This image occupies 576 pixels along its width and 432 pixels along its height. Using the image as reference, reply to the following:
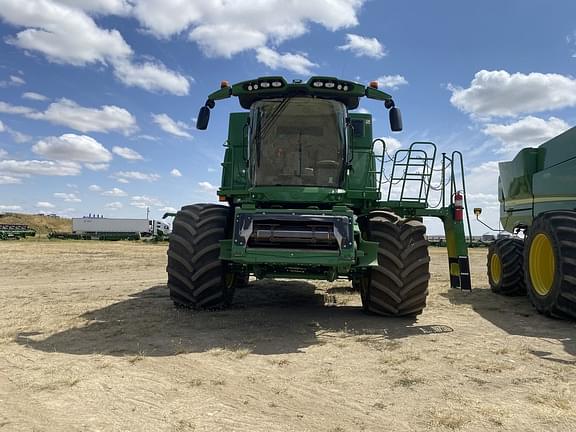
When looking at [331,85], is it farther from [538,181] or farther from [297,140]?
[538,181]

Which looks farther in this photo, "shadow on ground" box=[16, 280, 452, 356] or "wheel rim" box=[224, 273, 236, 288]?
"wheel rim" box=[224, 273, 236, 288]

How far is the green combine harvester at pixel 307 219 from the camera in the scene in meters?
6.12

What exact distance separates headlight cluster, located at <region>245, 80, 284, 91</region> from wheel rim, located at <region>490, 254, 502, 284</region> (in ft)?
21.1

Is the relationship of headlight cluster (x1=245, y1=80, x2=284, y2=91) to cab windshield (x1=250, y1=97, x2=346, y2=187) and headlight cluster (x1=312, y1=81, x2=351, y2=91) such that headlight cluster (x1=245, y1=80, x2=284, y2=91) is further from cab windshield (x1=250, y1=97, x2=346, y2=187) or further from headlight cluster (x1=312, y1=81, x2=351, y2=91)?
headlight cluster (x1=312, y1=81, x2=351, y2=91)

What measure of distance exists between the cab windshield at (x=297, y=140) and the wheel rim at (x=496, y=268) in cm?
533

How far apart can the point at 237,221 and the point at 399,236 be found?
217cm

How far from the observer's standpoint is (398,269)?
656cm

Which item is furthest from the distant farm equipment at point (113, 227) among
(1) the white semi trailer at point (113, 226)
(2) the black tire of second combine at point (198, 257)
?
(2) the black tire of second combine at point (198, 257)

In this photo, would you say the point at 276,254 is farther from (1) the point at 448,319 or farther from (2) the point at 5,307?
(2) the point at 5,307

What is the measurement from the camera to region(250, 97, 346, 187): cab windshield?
7051mm

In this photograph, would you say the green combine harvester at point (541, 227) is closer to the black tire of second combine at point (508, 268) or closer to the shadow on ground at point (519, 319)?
the black tire of second combine at point (508, 268)

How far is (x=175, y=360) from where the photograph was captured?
4.73 meters

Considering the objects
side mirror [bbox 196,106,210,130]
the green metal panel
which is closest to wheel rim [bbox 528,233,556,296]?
the green metal panel

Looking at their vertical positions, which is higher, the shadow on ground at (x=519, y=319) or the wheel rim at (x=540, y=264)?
the wheel rim at (x=540, y=264)
